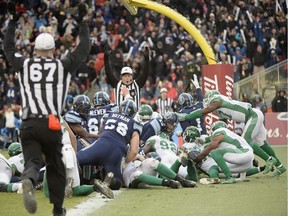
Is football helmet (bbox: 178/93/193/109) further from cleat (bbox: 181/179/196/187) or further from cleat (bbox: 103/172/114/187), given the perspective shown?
cleat (bbox: 103/172/114/187)

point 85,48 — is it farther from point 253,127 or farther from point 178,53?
point 178,53

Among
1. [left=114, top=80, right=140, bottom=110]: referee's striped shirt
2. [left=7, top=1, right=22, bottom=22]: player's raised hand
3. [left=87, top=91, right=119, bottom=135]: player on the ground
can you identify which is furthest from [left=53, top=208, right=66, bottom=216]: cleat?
[left=114, top=80, right=140, bottom=110]: referee's striped shirt

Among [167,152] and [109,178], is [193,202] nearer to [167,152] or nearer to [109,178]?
[109,178]

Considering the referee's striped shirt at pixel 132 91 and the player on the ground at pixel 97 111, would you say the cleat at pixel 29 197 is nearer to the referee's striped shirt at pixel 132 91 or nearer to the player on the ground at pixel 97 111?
the player on the ground at pixel 97 111

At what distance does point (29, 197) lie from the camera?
770 centimetres

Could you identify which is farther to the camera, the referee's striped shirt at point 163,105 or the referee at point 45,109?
the referee's striped shirt at point 163,105

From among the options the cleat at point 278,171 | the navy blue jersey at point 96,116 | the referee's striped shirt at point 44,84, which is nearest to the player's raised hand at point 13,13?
the referee's striped shirt at point 44,84

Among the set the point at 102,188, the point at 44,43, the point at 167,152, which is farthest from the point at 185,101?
the point at 44,43

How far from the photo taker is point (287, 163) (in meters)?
15.5

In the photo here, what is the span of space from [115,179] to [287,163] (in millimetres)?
5447

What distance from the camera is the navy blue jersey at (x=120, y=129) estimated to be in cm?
1111

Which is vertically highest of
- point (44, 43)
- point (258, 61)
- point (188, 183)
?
point (44, 43)

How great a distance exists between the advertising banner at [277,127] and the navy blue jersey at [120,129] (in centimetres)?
1161

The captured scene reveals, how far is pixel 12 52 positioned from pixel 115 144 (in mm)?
2899
